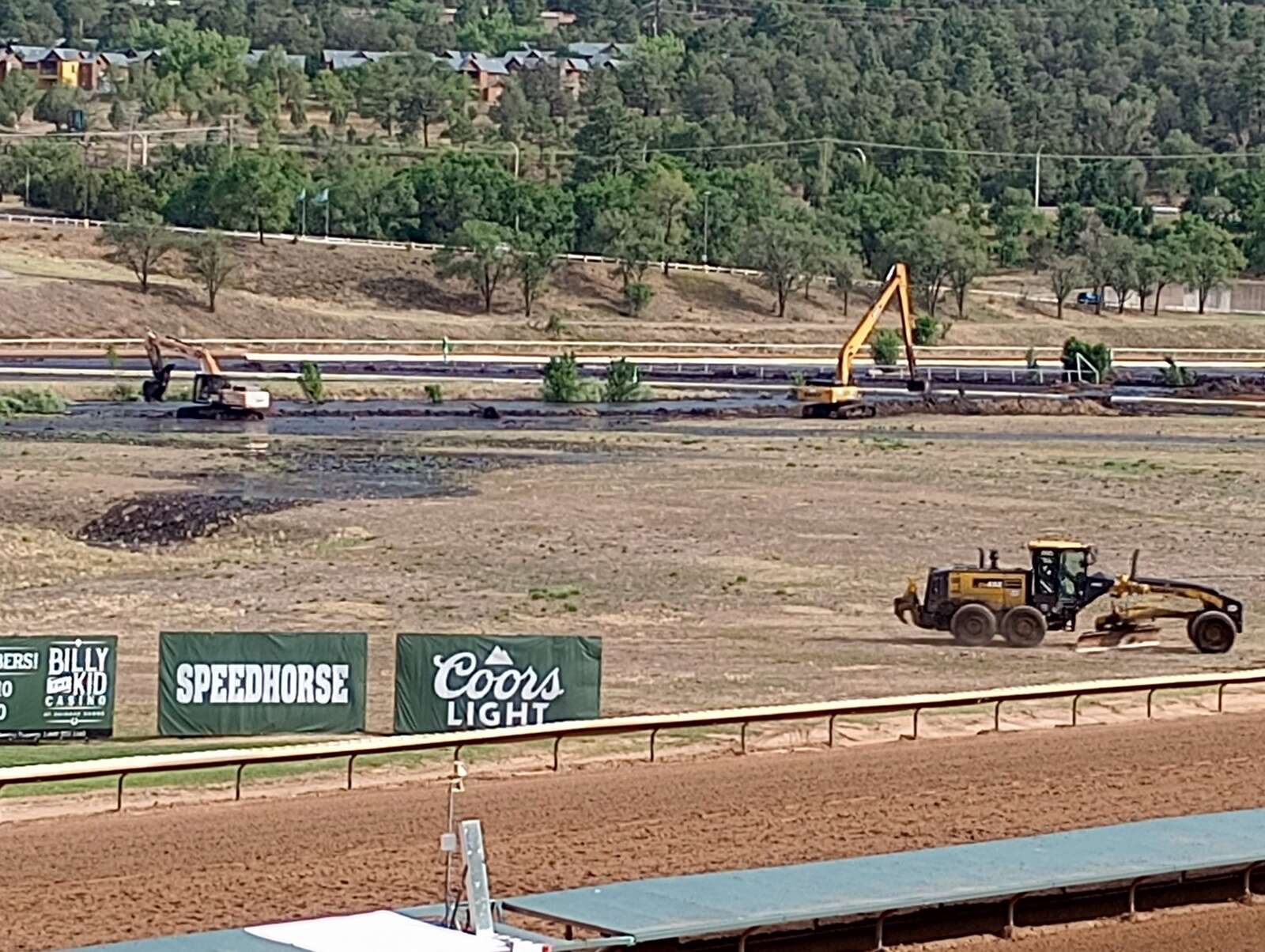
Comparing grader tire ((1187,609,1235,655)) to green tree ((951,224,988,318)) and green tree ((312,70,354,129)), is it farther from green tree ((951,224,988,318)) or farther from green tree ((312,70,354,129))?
green tree ((312,70,354,129))

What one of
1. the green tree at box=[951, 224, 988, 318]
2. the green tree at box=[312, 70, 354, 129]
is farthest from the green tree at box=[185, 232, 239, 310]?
the green tree at box=[312, 70, 354, 129]

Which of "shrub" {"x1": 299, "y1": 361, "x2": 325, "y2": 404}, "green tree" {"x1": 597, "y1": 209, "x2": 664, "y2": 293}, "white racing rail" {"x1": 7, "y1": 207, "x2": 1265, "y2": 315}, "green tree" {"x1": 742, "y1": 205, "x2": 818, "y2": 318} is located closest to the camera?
"shrub" {"x1": 299, "y1": 361, "x2": 325, "y2": 404}

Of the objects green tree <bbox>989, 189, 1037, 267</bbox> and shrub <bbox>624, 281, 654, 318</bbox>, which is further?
green tree <bbox>989, 189, 1037, 267</bbox>

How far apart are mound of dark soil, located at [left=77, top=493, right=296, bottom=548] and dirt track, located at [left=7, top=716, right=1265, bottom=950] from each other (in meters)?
20.9

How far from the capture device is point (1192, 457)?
57.8 m

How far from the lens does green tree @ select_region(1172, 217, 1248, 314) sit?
119938mm

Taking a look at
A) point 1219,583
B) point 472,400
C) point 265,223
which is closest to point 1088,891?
point 1219,583

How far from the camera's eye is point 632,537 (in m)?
42.0

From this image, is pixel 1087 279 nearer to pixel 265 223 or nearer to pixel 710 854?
pixel 265 223

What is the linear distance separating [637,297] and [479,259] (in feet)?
23.8

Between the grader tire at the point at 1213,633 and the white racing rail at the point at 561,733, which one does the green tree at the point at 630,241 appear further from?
the white racing rail at the point at 561,733

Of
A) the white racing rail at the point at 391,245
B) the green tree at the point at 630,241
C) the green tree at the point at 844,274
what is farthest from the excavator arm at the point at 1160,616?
the green tree at the point at 844,274

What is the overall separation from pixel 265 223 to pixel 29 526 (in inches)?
2776

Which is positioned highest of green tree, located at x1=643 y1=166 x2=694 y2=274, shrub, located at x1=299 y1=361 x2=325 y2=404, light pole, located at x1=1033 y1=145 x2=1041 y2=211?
light pole, located at x1=1033 y1=145 x2=1041 y2=211
